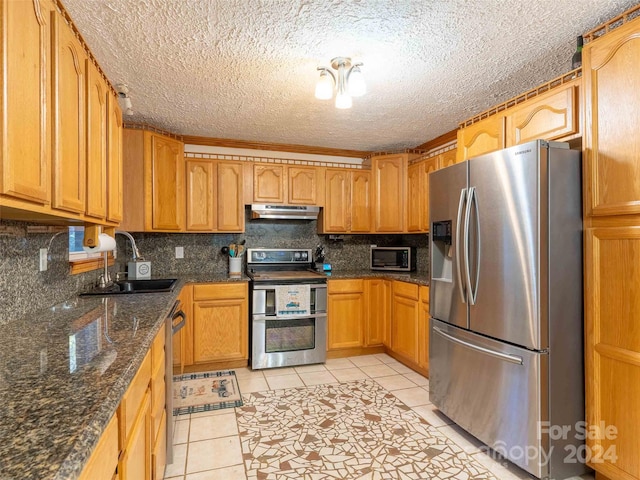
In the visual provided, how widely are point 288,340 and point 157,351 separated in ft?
6.28

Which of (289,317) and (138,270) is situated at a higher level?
(138,270)

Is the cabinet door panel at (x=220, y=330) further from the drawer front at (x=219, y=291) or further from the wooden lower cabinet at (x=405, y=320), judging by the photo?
the wooden lower cabinet at (x=405, y=320)

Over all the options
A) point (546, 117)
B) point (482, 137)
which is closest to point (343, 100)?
point (482, 137)

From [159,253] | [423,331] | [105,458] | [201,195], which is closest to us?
[105,458]

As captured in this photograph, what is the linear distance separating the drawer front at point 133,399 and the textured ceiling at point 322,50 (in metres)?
1.56

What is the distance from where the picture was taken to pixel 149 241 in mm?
3527

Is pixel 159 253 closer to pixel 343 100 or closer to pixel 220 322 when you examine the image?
pixel 220 322

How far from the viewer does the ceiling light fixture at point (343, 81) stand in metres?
1.90

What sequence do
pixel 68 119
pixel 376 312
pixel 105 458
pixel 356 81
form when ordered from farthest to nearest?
pixel 376 312, pixel 356 81, pixel 68 119, pixel 105 458

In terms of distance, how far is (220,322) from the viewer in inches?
127

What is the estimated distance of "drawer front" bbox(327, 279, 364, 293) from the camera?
3.53m

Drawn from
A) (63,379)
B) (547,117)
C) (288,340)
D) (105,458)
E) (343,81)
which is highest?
(343,81)

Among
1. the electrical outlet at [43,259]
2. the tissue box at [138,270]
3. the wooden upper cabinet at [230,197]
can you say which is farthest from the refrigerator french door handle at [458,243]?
the tissue box at [138,270]

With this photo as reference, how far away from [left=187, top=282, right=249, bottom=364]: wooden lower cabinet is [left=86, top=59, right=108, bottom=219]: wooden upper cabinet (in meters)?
1.57
